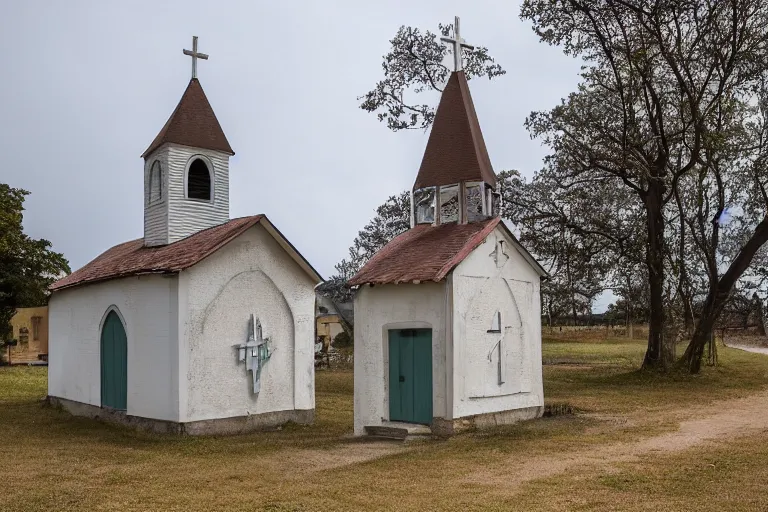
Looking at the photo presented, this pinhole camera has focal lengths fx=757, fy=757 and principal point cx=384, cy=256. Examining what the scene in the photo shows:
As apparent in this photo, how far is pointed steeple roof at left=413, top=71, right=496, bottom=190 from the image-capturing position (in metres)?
16.4

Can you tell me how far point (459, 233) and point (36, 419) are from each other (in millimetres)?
11010

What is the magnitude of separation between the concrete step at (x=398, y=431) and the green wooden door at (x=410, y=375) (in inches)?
6.1

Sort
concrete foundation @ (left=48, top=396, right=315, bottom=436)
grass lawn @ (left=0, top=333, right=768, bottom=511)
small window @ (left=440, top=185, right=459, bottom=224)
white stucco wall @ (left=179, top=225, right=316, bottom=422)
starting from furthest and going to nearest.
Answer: small window @ (left=440, top=185, right=459, bottom=224), white stucco wall @ (left=179, top=225, right=316, bottom=422), concrete foundation @ (left=48, top=396, right=315, bottom=436), grass lawn @ (left=0, top=333, right=768, bottom=511)

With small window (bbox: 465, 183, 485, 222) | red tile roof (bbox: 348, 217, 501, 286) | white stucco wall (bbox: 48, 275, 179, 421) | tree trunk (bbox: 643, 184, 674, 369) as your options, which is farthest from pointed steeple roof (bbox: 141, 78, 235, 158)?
tree trunk (bbox: 643, 184, 674, 369)

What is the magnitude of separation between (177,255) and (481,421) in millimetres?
7058

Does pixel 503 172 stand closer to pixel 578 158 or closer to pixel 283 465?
pixel 578 158

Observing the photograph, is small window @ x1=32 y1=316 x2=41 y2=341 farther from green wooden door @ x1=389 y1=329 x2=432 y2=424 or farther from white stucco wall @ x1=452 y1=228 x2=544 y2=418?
white stucco wall @ x1=452 y1=228 x2=544 y2=418

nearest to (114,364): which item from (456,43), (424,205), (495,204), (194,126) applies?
(194,126)

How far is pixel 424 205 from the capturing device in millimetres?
17156

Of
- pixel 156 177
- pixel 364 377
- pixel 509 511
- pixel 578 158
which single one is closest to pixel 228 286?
pixel 364 377

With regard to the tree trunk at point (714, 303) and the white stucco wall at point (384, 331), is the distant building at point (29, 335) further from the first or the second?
the tree trunk at point (714, 303)

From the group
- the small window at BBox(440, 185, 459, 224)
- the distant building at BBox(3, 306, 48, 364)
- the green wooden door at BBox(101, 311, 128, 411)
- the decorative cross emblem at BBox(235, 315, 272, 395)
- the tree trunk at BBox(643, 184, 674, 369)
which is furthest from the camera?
the distant building at BBox(3, 306, 48, 364)

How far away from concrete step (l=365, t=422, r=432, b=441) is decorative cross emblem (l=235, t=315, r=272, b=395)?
2581 mm

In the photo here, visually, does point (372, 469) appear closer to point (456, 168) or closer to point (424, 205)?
point (424, 205)
